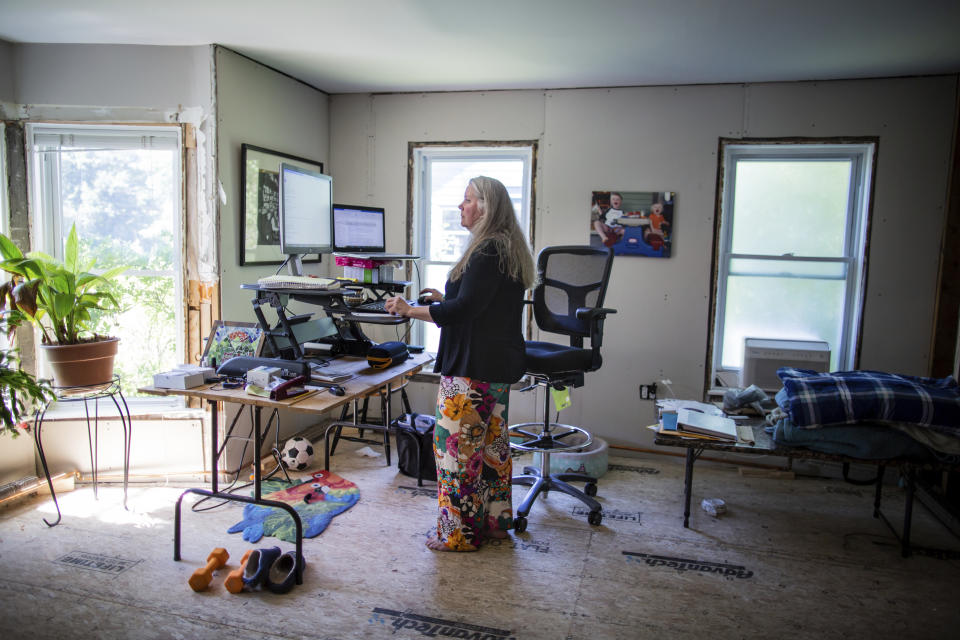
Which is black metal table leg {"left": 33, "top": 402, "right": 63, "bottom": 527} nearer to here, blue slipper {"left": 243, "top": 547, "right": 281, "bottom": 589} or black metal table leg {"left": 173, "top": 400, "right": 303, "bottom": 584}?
black metal table leg {"left": 173, "top": 400, "right": 303, "bottom": 584}

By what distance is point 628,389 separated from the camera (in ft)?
14.0

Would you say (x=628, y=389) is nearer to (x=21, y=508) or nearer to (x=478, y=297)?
(x=478, y=297)

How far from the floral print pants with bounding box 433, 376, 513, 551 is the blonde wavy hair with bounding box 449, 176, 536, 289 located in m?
0.49

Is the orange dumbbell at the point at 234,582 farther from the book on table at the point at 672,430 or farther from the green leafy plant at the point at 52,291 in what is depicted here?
the book on table at the point at 672,430

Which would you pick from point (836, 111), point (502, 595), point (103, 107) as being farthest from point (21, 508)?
point (836, 111)

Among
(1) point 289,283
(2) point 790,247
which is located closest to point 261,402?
(1) point 289,283

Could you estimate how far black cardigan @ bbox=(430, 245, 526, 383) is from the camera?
2.58 m

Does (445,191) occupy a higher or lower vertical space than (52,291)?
higher

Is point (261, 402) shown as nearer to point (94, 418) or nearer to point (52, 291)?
point (52, 291)

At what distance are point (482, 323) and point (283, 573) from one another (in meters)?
1.30

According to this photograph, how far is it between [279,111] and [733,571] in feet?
11.8

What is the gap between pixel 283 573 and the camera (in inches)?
102

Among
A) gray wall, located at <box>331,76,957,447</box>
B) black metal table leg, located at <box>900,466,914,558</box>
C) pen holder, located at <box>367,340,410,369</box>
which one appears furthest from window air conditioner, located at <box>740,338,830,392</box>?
pen holder, located at <box>367,340,410,369</box>

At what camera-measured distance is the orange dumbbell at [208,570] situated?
→ 2486mm
